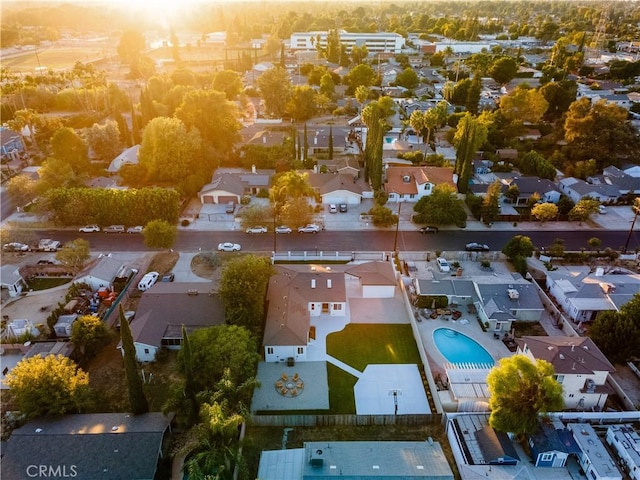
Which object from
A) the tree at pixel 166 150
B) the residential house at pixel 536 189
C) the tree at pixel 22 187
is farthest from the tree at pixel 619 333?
the tree at pixel 22 187

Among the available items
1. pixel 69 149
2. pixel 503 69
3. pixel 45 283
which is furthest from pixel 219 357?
pixel 503 69

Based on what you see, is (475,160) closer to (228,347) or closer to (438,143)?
(438,143)

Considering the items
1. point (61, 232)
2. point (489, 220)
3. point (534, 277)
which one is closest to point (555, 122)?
point (489, 220)

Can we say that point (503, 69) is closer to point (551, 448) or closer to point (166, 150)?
point (166, 150)

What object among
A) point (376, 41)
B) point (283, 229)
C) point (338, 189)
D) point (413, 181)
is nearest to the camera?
point (283, 229)

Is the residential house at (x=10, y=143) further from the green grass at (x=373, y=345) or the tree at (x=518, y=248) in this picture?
the tree at (x=518, y=248)

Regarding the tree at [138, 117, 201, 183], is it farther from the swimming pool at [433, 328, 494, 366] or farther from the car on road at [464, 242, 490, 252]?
the swimming pool at [433, 328, 494, 366]
